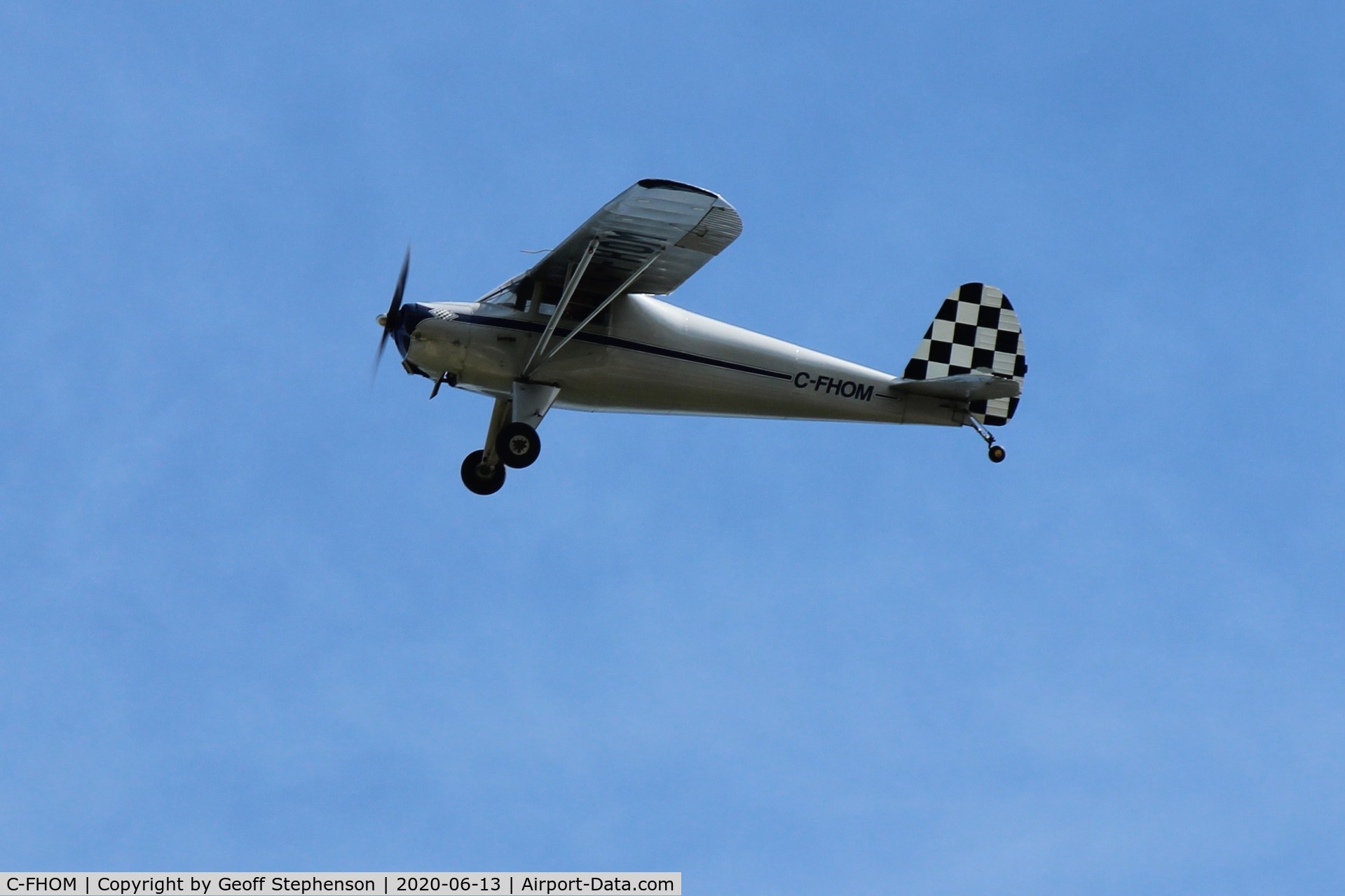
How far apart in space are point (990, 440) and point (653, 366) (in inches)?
152

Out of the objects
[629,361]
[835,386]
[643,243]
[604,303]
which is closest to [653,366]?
[629,361]

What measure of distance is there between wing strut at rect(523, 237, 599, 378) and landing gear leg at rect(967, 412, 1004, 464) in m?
4.67

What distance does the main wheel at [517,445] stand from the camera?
16547mm

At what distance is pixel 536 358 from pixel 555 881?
556 centimetres

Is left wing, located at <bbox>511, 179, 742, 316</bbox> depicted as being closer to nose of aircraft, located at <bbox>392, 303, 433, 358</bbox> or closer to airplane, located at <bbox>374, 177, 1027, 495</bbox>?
airplane, located at <bbox>374, 177, 1027, 495</bbox>

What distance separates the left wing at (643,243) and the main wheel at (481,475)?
2.01m

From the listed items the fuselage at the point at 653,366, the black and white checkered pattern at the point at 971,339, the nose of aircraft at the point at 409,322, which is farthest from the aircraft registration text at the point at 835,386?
the nose of aircraft at the point at 409,322

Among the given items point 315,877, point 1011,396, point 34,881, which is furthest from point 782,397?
point 34,881

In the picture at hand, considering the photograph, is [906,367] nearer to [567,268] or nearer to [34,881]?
[567,268]

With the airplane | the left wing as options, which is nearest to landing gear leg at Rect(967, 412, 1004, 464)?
the airplane

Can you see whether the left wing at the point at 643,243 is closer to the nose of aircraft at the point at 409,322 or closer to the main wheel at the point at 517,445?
the nose of aircraft at the point at 409,322

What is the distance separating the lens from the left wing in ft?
49.2

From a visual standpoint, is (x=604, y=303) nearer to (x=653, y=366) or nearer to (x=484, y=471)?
(x=653, y=366)

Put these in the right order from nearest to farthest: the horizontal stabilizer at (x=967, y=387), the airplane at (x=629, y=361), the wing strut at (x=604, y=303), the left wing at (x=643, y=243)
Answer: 1. the left wing at (x=643, y=243)
2. the wing strut at (x=604, y=303)
3. the airplane at (x=629, y=361)
4. the horizontal stabilizer at (x=967, y=387)
